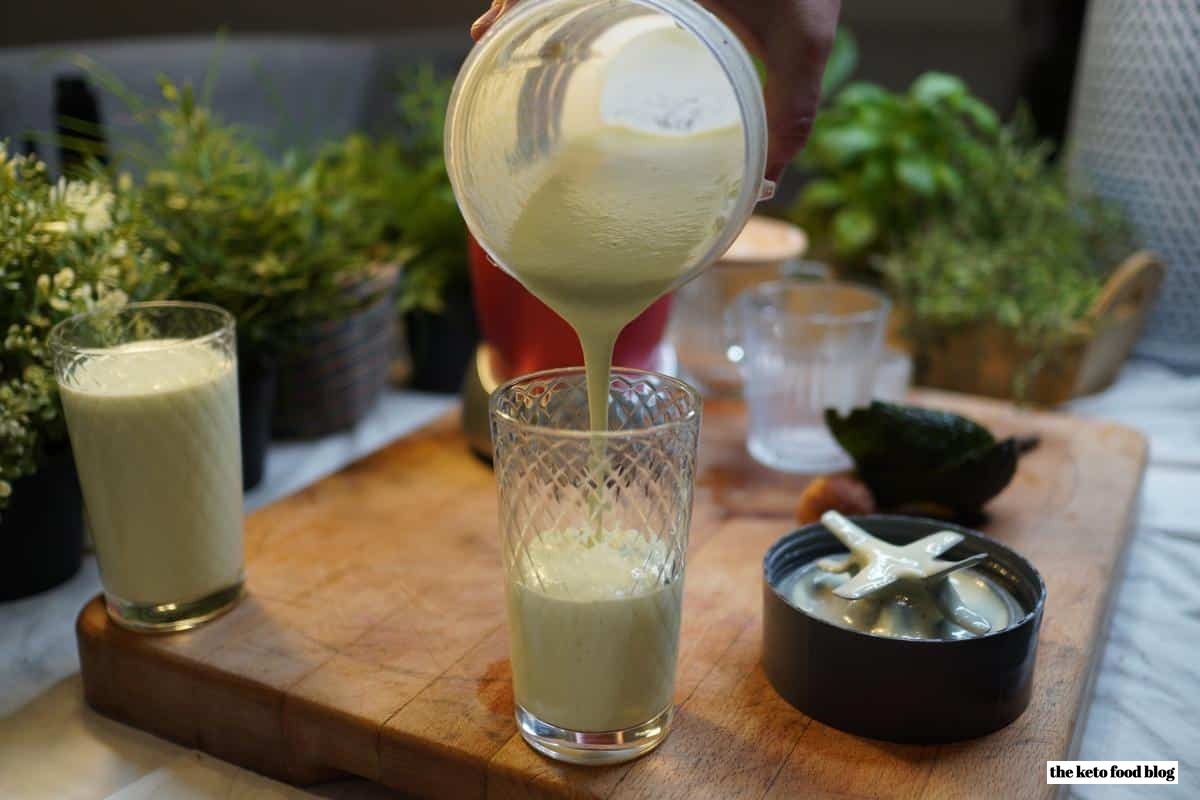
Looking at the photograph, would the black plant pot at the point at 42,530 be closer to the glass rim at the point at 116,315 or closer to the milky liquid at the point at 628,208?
the glass rim at the point at 116,315

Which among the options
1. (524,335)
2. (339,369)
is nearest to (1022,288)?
(524,335)

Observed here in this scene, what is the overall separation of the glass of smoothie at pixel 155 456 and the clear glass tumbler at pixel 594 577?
0.78ft

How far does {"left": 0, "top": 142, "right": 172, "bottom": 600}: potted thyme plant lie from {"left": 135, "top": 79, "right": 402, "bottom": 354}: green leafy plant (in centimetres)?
8

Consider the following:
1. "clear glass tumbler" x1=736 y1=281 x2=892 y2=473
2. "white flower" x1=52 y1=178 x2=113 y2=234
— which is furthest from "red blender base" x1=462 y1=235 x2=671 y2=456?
"white flower" x1=52 y1=178 x2=113 y2=234

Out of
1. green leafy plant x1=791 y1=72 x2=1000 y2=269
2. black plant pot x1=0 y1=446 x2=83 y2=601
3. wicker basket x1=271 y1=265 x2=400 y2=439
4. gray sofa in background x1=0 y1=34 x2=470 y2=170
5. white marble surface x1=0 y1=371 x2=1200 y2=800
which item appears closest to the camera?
white marble surface x1=0 y1=371 x2=1200 y2=800

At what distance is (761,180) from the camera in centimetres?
64

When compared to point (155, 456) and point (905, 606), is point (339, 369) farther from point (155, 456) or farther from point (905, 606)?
point (905, 606)

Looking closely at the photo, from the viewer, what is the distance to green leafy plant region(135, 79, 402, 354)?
40.5 inches

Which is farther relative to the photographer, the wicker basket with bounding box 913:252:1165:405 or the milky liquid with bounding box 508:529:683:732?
the wicker basket with bounding box 913:252:1165:405

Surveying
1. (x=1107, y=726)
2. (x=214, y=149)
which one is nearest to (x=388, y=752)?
(x=1107, y=726)

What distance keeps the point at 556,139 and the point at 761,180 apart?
115mm

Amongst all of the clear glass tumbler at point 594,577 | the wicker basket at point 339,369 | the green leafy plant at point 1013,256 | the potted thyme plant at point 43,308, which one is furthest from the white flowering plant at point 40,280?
the green leafy plant at point 1013,256

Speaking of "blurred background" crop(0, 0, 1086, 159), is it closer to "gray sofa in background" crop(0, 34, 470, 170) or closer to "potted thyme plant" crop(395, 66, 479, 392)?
"gray sofa in background" crop(0, 34, 470, 170)

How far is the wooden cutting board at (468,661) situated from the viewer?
67 centimetres
